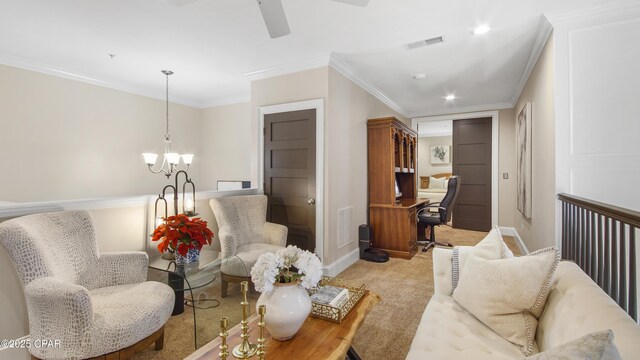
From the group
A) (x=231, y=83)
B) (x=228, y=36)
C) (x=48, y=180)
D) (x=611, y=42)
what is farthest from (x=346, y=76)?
(x=48, y=180)

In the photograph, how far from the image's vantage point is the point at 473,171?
6.09 meters

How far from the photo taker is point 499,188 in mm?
5742

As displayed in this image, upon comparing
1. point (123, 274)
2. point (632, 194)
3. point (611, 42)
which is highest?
point (611, 42)

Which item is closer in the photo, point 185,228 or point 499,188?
point 185,228

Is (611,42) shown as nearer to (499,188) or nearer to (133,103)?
(499,188)

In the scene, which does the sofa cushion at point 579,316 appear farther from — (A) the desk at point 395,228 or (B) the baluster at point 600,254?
(A) the desk at point 395,228

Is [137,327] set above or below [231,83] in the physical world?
below

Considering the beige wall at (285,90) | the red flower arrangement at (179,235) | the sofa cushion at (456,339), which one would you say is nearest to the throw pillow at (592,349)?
the sofa cushion at (456,339)

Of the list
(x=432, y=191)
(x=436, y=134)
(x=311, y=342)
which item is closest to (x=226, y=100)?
(x=311, y=342)

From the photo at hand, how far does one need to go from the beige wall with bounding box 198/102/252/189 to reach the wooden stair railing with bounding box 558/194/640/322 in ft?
14.4

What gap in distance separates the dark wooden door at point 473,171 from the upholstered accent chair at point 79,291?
581 centimetres

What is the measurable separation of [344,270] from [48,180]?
3.84 metres

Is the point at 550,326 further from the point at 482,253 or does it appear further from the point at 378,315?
the point at 378,315

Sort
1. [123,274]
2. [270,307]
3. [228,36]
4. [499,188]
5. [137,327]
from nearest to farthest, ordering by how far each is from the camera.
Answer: [270,307]
[137,327]
[123,274]
[228,36]
[499,188]
